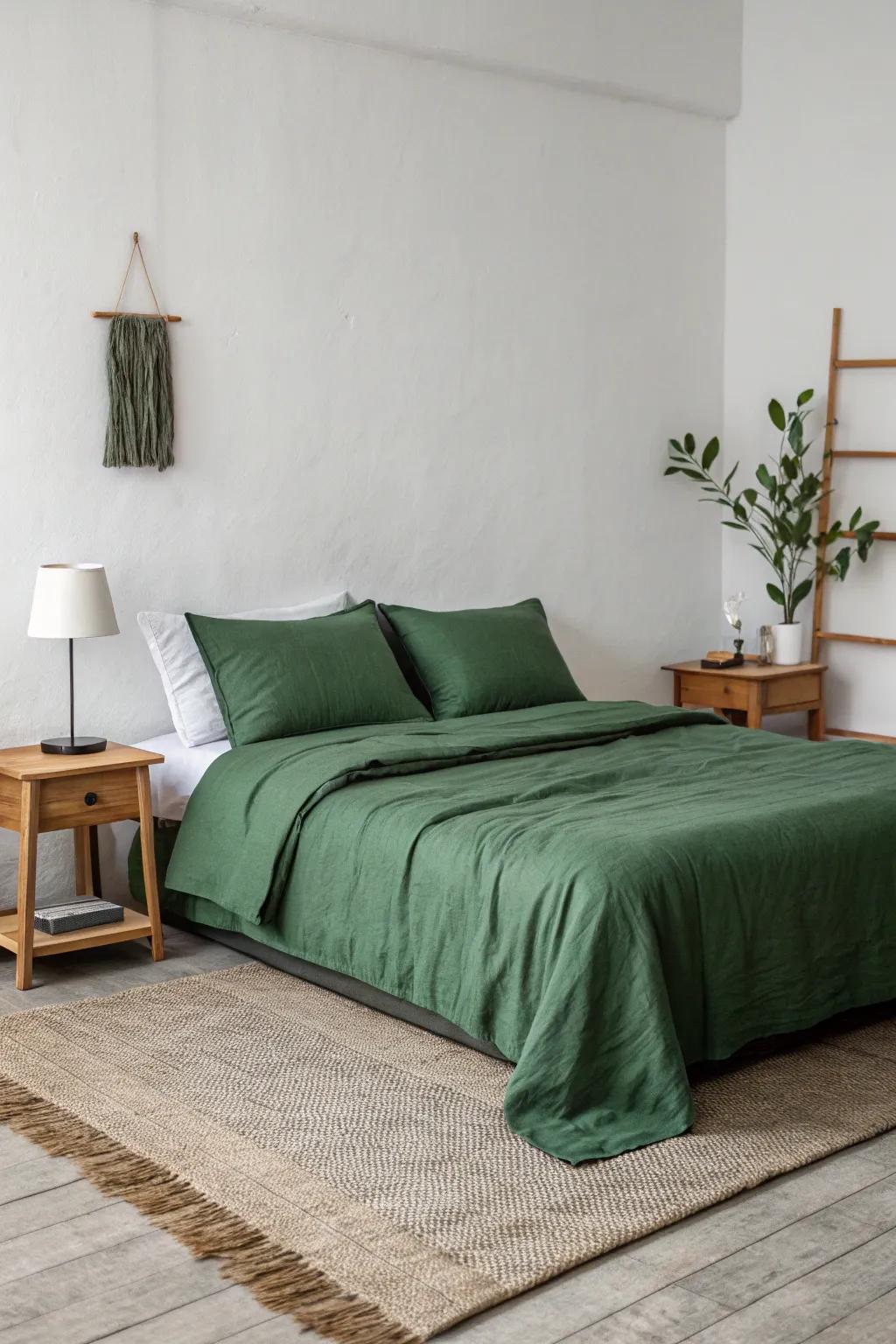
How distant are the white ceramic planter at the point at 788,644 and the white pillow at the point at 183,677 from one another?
2385 mm

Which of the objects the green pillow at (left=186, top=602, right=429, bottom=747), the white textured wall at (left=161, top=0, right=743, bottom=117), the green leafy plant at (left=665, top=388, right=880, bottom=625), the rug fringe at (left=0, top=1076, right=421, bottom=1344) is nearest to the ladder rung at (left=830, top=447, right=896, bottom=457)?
the green leafy plant at (left=665, top=388, right=880, bottom=625)

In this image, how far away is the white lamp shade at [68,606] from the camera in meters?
4.29

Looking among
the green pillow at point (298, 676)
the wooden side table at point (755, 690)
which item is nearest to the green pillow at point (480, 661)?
the green pillow at point (298, 676)

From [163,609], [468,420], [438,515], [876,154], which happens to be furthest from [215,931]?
[876,154]

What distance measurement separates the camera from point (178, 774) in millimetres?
4594

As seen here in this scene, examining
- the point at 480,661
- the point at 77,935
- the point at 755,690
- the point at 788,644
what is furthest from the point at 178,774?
the point at 788,644

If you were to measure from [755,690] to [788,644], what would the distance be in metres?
0.34

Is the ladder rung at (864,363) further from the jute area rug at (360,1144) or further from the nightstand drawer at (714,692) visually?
the jute area rug at (360,1144)

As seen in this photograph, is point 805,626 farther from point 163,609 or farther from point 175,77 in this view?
point 175,77

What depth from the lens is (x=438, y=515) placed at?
566 cm

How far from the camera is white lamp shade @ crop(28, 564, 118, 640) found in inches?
169

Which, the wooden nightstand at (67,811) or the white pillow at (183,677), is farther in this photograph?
the white pillow at (183,677)

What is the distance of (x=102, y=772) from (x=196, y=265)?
1795 millimetres

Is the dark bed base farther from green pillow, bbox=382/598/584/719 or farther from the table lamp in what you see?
green pillow, bbox=382/598/584/719
